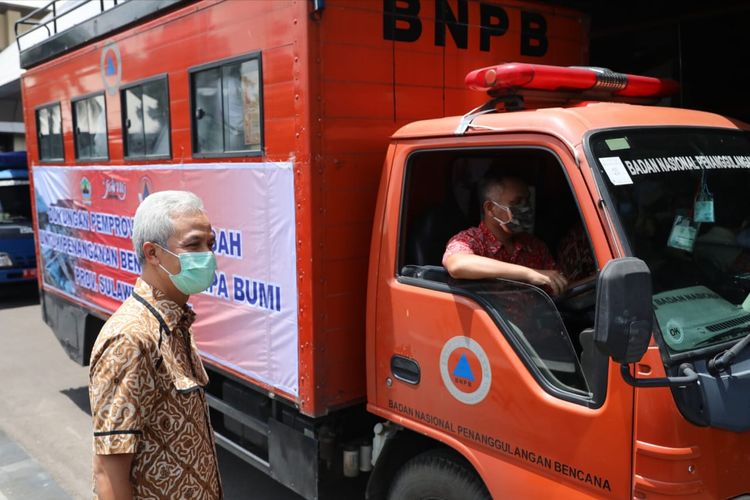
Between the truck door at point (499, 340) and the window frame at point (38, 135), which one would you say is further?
the window frame at point (38, 135)

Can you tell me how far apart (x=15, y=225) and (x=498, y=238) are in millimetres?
11208

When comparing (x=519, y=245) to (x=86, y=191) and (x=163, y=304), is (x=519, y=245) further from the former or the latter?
(x=86, y=191)

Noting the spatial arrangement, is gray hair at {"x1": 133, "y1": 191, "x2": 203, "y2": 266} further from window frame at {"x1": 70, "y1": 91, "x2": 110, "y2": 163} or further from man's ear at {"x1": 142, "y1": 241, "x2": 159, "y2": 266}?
window frame at {"x1": 70, "y1": 91, "x2": 110, "y2": 163}

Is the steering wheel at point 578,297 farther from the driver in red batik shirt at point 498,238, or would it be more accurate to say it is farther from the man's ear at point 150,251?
the man's ear at point 150,251

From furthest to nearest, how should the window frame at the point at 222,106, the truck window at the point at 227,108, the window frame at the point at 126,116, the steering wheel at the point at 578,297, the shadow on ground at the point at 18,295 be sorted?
the shadow on ground at the point at 18,295 → the window frame at the point at 126,116 → the truck window at the point at 227,108 → the window frame at the point at 222,106 → the steering wheel at the point at 578,297

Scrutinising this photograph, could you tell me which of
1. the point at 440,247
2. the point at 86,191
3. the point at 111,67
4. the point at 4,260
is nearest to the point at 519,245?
the point at 440,247

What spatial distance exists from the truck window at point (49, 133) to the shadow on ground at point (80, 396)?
2291 mm

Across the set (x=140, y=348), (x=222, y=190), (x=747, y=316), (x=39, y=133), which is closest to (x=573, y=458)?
(x=747, y=316)

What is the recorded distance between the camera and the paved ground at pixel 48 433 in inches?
178

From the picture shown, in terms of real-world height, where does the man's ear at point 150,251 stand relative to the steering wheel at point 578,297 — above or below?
above

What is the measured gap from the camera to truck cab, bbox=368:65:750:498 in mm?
1983

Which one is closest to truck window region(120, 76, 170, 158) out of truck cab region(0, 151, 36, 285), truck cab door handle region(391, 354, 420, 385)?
truck cab door handle region(391, 354, 420, 385)

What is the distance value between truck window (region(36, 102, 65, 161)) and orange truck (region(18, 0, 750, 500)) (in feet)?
5.64

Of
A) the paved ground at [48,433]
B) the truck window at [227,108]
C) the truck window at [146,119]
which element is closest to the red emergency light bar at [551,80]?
the truck window at [227,108]
